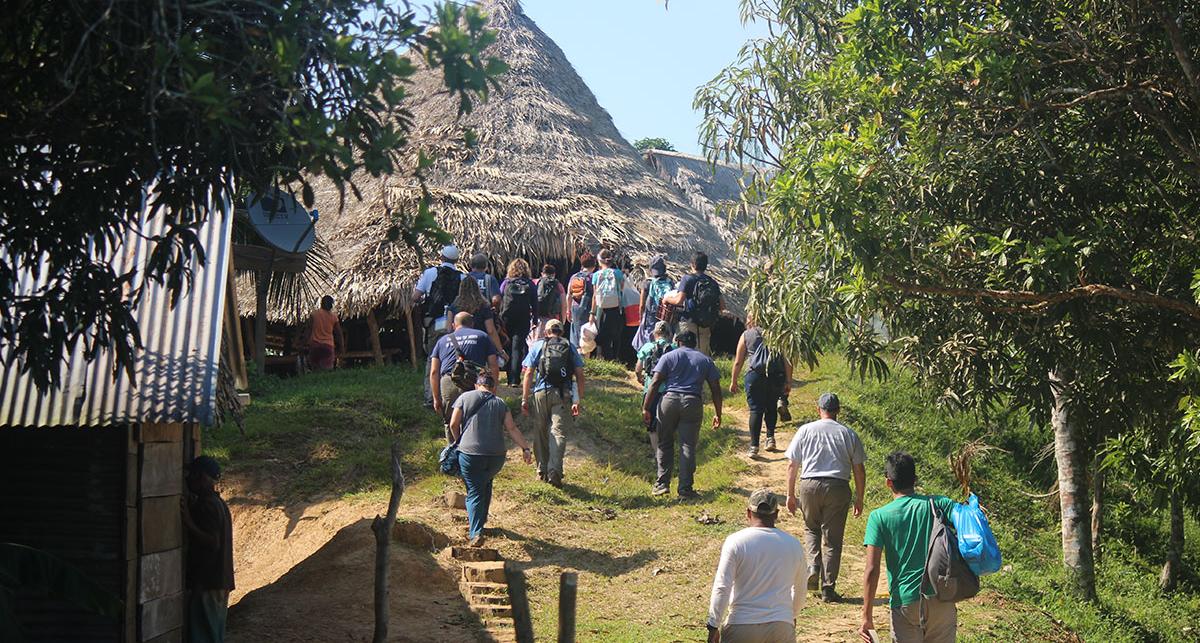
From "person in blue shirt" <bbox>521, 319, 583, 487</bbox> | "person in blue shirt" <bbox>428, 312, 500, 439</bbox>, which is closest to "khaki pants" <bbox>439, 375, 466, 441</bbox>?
"person in blue shirt" <bbox>428, 312, 500, 439</bbox>

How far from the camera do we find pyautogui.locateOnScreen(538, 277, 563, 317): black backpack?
15.0 metres

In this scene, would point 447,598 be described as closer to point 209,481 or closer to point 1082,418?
point 209,481

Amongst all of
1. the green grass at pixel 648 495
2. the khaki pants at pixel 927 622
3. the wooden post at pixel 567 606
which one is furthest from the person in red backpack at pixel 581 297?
the wooden post at pixel 567 606

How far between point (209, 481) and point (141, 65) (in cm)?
383

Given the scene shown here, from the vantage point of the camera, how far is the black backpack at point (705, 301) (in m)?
14.5

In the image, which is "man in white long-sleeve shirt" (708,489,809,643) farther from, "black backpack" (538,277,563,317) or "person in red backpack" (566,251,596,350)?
"person in red backpack" (566,251,596,350)

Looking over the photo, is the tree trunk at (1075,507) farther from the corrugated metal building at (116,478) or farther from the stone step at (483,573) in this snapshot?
the corrugated metal building at (116,478)

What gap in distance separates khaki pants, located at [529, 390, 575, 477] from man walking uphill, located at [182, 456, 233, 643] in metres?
4.08

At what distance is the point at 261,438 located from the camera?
1379 cm

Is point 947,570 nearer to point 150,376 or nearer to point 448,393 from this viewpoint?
point 150,376

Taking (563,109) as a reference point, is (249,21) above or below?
below

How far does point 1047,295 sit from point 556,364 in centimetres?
508

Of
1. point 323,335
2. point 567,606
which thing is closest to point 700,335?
point 323,335

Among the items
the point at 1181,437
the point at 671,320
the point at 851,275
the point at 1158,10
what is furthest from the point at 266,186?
the point at 671,320
